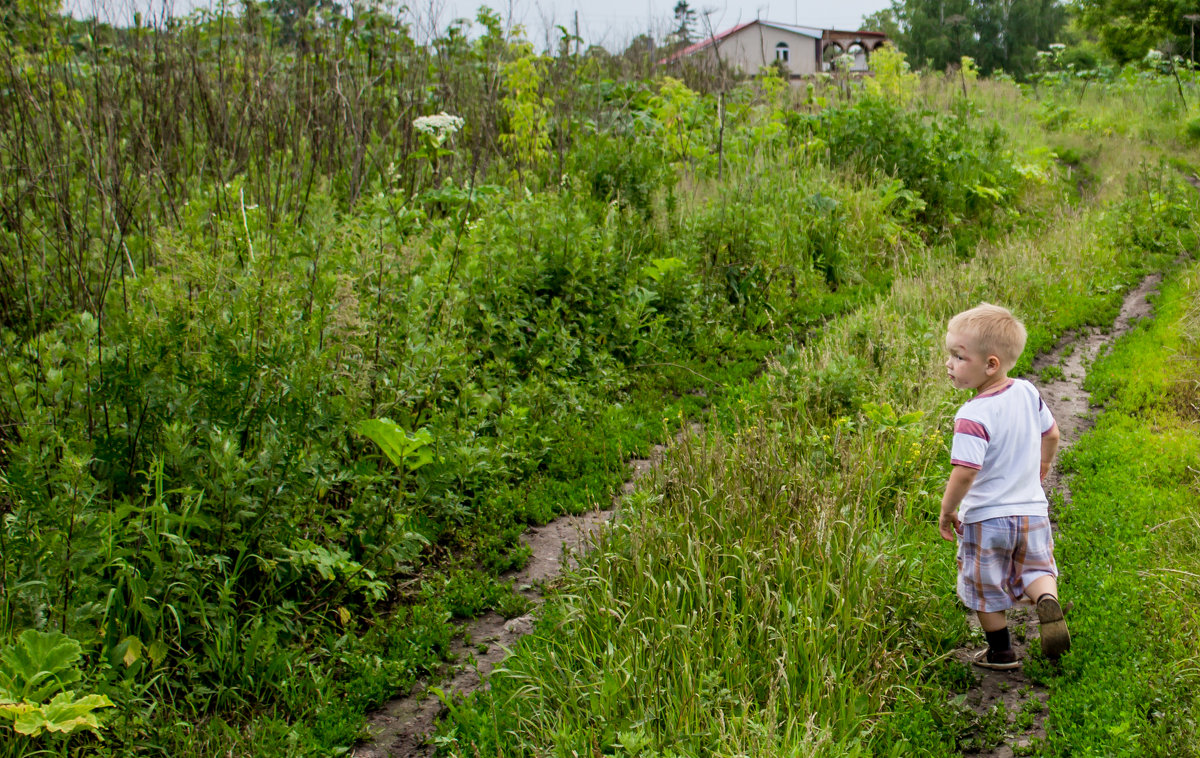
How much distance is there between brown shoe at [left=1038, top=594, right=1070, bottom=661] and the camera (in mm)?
3393

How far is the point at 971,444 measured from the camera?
135 inches

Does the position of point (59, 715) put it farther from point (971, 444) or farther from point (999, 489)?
point (999, 489)

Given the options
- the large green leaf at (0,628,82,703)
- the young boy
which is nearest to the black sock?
the young boy

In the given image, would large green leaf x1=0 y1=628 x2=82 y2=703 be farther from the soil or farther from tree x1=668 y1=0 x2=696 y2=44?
tree x1=668 y1=0 x2=696 y2=44

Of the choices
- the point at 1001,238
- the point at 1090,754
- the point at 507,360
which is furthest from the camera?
the point at 1001,238

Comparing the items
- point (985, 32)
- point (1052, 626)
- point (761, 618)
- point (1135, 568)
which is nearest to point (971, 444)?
point (1052, 626)

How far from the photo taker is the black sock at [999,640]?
3.52 m

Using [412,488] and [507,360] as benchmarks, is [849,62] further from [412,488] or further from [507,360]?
[412,488]

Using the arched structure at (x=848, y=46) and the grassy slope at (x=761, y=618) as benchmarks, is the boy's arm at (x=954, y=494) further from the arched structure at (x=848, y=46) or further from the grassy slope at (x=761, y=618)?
the arched structure at (x=848, y=46)

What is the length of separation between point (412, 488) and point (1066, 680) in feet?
10.1

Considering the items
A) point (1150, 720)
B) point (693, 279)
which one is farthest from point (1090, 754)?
point (693, 279)

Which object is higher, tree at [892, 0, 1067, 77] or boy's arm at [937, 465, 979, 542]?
tree at [892, 0, 1067, 77]

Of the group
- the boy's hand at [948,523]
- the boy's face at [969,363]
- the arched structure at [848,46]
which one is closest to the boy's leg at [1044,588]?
the boy's hand at [948,523]

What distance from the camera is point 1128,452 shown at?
521cm
